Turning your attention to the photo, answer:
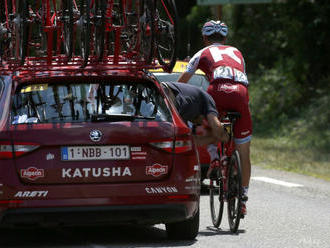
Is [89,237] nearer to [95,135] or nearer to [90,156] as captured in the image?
[90,156]

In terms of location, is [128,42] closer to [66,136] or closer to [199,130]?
[199,130]

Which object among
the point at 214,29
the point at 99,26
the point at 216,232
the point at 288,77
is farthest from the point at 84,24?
the point at 288,77

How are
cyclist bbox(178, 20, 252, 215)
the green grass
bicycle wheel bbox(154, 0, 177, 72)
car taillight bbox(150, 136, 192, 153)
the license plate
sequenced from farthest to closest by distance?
1. the green grass
2. cyclist bbox(178, 20, 252, 215)
3. bicycle wheel bbox(154, 0, 177, 72)
4. car taillight bbox(150, 136, 192, 153)
5. the license plate

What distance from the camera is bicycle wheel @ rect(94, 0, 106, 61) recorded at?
8570 mm

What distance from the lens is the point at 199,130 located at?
9.45 meters

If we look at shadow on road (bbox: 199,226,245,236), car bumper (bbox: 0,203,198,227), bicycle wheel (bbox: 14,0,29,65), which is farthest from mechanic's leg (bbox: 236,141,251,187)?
bicycle wheel (bbox: 14,0,29,65)

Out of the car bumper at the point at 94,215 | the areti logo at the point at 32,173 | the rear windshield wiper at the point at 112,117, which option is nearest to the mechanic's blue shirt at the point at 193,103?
the rear windshield wiper at the point at 112,117

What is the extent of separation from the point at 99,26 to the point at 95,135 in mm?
1370

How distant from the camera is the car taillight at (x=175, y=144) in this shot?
8.16 m

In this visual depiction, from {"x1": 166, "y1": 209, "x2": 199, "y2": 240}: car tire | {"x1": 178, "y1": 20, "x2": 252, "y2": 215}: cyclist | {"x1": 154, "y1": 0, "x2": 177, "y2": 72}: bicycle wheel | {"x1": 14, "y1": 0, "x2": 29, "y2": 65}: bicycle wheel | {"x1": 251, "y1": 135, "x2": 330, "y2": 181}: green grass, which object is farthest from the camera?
{"x1": 251, "y1": 135, "x2": 330, "y2": 181}: green grass

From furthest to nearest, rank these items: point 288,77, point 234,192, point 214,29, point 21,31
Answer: point 288,77, point 214,29, point 234,192, point 21,31

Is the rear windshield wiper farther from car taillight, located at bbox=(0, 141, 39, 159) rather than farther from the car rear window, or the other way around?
car taillight, located at bbox=(0, 141, 39, 159)

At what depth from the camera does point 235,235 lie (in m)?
9.01

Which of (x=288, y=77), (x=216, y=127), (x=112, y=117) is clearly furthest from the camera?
(x=288, y=77)
